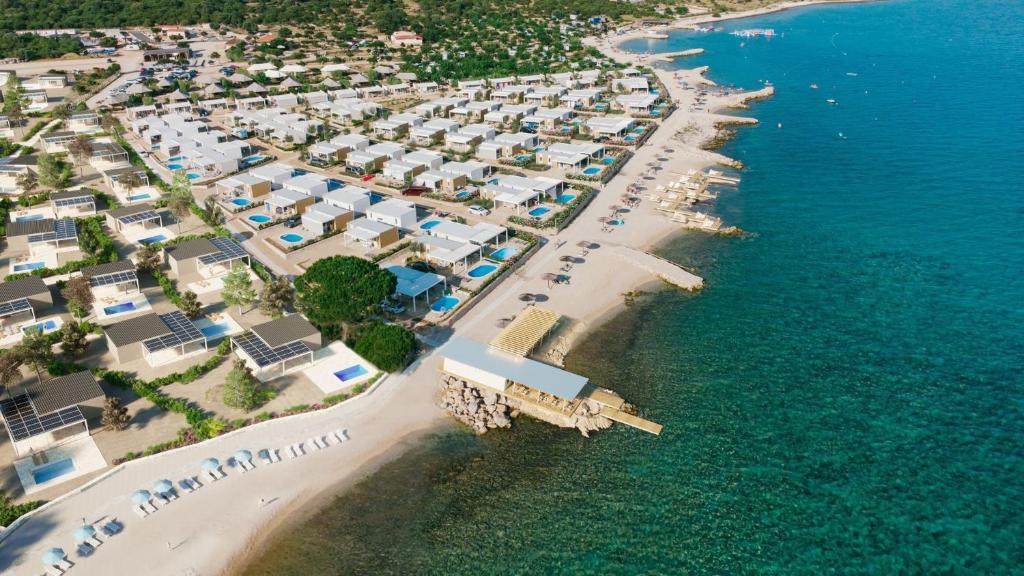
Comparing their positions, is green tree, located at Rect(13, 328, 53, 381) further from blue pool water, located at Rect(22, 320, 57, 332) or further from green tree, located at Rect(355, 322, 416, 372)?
green tree, located at Rect(355, 322, 416, 372)

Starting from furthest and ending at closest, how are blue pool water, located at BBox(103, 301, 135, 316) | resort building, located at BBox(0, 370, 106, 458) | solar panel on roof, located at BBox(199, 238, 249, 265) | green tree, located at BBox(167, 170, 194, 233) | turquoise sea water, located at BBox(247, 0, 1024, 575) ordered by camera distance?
green tree, located at BBox(167, 170, 194, 233) < solar panel on roof, located at BBox(199, 238, 249, 265) < blue pool water, located at BBox(103, 301, 135, 316) < resort building, located at BBox(0, 370, 106, 458) < turquoise sea water, located at BBox(247, 0, 1024, 575)

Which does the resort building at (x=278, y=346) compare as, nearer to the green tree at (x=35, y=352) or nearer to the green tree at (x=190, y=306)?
the green tree at (x=190, y=306)

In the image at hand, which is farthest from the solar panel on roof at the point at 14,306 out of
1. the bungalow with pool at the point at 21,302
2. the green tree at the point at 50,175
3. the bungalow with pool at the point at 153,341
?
the green tree at the point at 50,175

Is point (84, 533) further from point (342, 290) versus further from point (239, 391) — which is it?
point (342, 290)

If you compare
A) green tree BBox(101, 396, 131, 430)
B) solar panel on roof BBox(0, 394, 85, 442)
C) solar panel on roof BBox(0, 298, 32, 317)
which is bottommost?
green tree BBox(101, 396, 131, 430)

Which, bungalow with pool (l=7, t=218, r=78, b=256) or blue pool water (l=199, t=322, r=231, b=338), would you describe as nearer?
blue pool water (l=199, t=322, r=231, b=338)

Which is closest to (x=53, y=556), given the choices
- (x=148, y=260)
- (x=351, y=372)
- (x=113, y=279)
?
(x=351, y=372)

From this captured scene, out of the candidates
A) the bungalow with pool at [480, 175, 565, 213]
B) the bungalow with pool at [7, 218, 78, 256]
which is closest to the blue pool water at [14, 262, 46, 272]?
the bungalow with pool at [7, 218, 78, 256]
